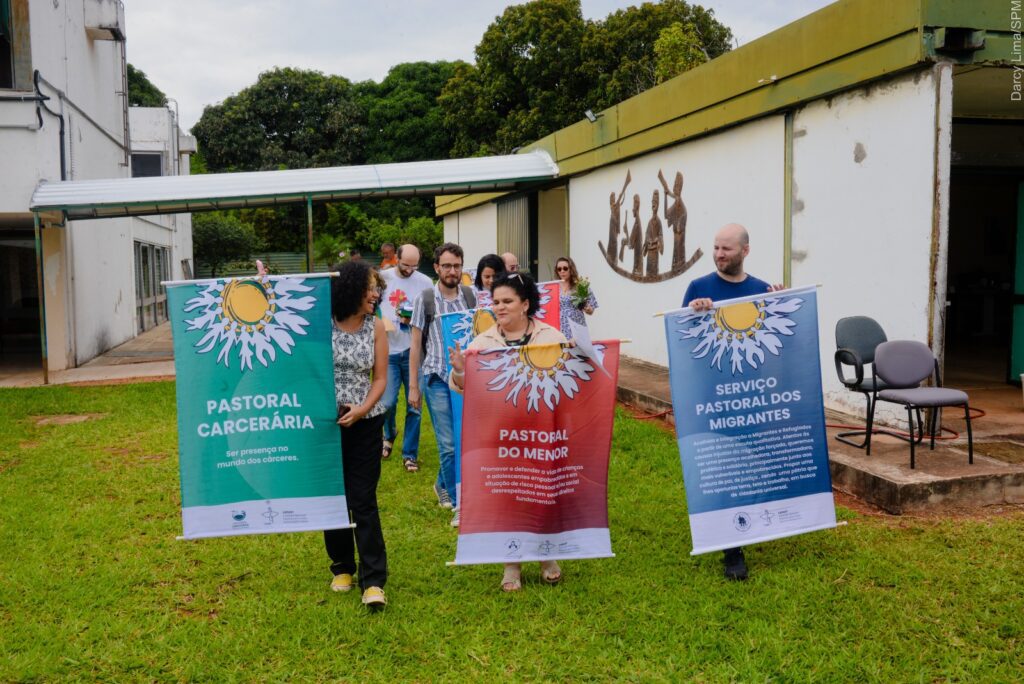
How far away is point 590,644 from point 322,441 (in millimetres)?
1592

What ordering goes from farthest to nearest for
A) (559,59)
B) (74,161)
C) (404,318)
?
(559,59)
(74,161)
(404,318)

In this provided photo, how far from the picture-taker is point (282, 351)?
4148 millimetres

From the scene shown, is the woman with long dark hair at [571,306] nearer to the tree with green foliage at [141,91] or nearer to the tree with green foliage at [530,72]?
the tree with green foliage at [530,72]

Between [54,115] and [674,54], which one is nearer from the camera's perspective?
[54,115]

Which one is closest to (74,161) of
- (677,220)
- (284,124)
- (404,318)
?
(677,220)

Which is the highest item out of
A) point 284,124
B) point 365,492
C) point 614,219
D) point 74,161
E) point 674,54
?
point 284,124

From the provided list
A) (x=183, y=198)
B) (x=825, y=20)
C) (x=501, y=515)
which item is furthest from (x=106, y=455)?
(x=825, y=20)

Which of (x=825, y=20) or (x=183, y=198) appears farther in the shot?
(x=183, y=198)

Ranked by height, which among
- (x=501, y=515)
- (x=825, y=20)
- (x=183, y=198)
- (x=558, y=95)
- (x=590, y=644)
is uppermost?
(x=558, y=95)

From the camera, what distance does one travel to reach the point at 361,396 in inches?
167

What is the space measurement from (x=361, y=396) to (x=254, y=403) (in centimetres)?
52

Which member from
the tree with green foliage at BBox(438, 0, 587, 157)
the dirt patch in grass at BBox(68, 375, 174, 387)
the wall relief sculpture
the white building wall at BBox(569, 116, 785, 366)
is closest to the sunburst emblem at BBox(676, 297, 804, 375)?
the white building wall at BBox(569, 116, 785, 366)

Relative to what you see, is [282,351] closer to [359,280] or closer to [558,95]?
[359,280]

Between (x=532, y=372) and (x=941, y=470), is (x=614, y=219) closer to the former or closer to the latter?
(x=941, y=470)
